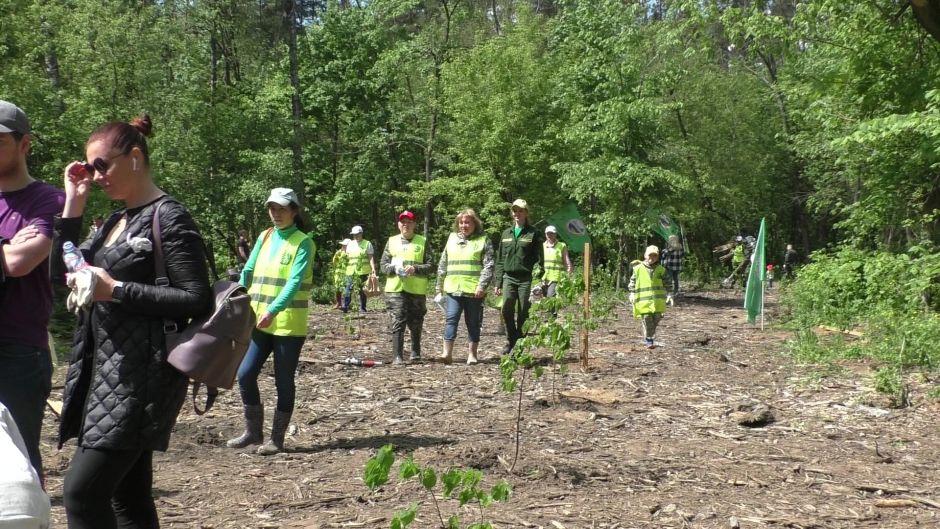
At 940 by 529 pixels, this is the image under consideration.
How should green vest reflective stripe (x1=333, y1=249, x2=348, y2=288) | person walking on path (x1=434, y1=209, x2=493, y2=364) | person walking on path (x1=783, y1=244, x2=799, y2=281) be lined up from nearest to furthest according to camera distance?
person walking on path (x1=434, y1=209, x2=493, y2=364) → green vest reflective stripe (x1=333, y1=249, x2=348, y2=288) → person walking on path (x1=783, y1=244, x2=799, y2=281)

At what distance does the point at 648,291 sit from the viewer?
42.0 ft

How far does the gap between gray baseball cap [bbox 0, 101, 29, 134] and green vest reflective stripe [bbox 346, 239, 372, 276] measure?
12.4 meters

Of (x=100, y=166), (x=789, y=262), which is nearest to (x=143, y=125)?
(x=100, y=166)

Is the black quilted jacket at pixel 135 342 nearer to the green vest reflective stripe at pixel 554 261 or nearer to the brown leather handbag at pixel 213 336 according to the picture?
the brown leather handbag at pixel 213 336

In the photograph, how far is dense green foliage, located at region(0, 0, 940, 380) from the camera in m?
14.9

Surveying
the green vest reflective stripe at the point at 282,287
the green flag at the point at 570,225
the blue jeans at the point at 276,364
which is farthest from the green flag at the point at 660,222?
the blue jeans at the point at 276,364

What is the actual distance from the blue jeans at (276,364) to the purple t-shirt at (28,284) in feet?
9.71

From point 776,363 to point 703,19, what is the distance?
686 cm

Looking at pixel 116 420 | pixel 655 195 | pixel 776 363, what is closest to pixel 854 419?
pixel 776 363

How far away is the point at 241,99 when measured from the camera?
31.6m

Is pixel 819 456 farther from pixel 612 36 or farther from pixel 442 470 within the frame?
pixel 612 36

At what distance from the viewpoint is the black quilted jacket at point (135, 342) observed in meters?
3.11

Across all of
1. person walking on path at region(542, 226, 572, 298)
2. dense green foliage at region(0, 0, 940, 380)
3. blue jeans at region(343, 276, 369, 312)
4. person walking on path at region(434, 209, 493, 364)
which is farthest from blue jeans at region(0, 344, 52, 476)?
blue jeans at region(343, 276, 369, 312)

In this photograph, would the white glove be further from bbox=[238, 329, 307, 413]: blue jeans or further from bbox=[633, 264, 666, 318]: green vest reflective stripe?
bbox=[633, 264, 666, 318]: green vest reflective stripe
